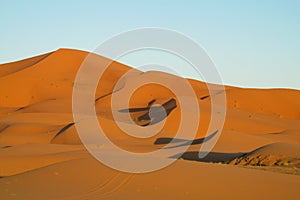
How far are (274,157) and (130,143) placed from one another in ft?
23.3

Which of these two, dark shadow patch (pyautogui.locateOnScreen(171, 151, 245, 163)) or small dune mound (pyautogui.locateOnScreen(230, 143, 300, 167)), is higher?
small dune mound (pyautogui.locateOnScreen(230, 143, 300, 167))

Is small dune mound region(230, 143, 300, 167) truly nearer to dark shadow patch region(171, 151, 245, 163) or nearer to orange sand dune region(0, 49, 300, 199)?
orange sand dune region(0, 49, 300, 199)

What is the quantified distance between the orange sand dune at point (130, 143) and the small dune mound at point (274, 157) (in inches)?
1.1

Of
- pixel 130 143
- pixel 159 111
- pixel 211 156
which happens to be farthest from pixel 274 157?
pixel 159 111

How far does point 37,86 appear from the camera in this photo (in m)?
41.0

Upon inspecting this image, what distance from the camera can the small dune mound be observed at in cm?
1334

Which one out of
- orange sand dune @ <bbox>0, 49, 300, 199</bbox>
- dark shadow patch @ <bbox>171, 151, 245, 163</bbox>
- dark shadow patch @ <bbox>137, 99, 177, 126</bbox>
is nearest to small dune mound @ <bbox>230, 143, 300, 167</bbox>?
orange sand dune @ <bbox>0, 49, 300, 199</bbox>

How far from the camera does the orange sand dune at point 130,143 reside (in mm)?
9023

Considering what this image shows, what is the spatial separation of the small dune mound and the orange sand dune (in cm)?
3

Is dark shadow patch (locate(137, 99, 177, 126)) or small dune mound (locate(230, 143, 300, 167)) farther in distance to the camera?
dark shadow patch (locate(137, 99, 177, 126))

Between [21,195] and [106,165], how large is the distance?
6.74 feet

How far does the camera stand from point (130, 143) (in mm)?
19594

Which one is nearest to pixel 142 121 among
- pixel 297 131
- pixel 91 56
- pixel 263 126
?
pixel 263 126

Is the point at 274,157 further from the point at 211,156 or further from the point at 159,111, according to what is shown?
the point at 159,111
